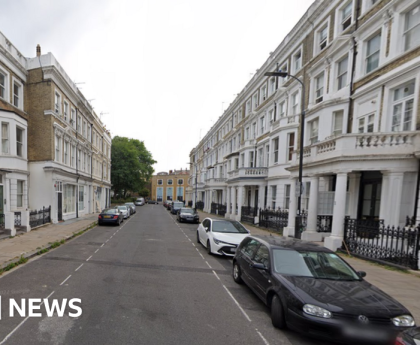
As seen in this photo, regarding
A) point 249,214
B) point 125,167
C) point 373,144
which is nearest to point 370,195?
point 373,144

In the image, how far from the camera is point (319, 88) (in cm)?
1475

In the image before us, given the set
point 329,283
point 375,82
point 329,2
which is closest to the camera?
point 329,283

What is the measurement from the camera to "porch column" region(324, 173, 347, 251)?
9.73 m

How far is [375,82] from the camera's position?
10.5 metres

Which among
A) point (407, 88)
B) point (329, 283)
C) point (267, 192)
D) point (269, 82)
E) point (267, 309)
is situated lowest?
point (267, 309)

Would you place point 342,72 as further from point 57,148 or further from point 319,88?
point 57,148

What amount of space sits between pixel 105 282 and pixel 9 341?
2.53 metres

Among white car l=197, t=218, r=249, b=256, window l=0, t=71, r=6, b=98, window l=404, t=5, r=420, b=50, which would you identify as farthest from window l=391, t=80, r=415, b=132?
window l=0, t=71, r=6, b=98

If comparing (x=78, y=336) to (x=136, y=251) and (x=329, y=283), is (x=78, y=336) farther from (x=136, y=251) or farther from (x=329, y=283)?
(x=136, y=251)

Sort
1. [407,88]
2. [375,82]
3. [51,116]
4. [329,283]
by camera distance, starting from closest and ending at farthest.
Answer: [329,283] → [407,88] → [375,82] → [51,116]

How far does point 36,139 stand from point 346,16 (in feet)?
69.8

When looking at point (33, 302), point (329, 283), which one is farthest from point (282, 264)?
point (33, 302)

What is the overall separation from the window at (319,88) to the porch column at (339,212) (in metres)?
6.85

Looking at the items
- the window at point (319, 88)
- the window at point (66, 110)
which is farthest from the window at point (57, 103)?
the window at point (319, 88)
